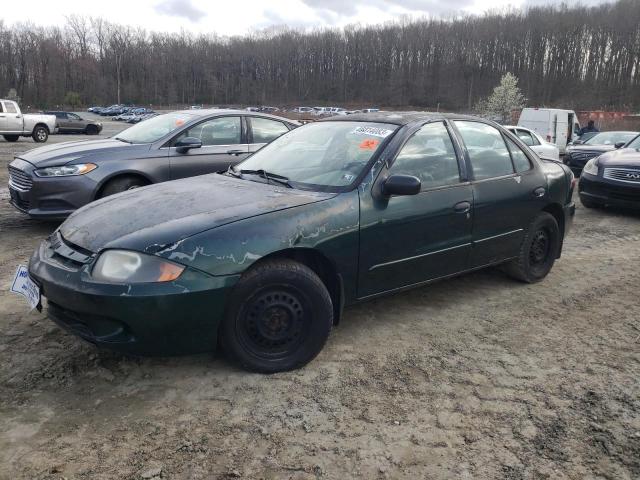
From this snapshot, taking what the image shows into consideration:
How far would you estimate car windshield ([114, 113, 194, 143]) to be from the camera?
646cm

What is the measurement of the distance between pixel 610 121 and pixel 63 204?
4691 centimetres

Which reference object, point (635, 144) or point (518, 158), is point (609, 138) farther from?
point (518, 158)

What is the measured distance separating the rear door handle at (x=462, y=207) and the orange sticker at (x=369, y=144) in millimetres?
747

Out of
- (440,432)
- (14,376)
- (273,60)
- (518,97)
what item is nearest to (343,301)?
(440,432)

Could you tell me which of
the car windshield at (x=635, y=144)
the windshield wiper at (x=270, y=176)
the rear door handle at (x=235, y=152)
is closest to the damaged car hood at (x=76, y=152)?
the rear door handle at (x=235, y=152)

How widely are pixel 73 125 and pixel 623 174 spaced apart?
3190cm

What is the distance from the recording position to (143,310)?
2.63m

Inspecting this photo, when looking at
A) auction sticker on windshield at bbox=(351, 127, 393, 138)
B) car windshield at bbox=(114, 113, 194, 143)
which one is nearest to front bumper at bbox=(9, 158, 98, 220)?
car windshield at bbox=(114, 113, 194, 143)

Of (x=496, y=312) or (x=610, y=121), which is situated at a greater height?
(x=610, y=121)

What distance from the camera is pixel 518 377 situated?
3102 millimetres

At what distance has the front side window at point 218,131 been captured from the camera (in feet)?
21.5

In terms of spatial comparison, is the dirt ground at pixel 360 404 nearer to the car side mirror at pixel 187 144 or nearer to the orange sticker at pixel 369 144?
the orange sticker at pixel 369 144

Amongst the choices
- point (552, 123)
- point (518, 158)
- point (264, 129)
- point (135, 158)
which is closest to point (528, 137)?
point (552, 123)

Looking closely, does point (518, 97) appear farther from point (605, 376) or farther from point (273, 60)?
point (273, 60)
